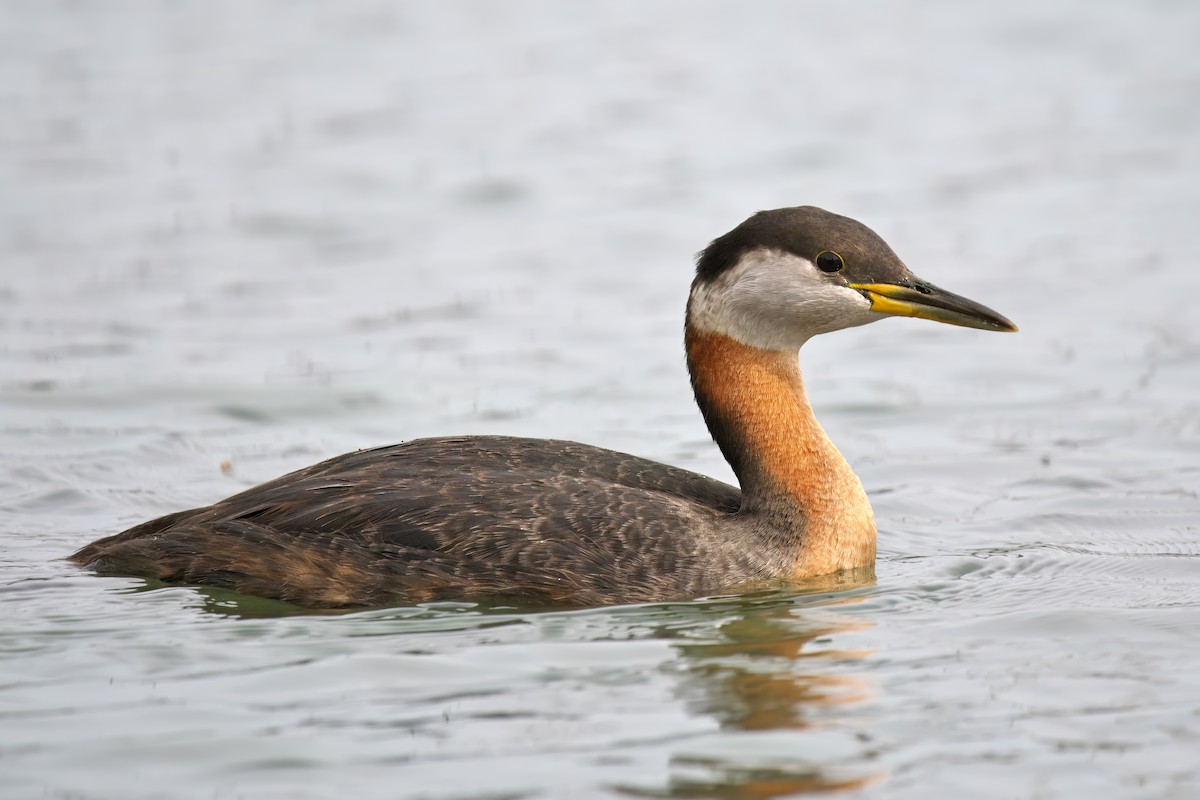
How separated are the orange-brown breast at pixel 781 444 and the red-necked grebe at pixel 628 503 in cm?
1

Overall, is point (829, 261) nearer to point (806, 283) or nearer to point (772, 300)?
point (806, 283)

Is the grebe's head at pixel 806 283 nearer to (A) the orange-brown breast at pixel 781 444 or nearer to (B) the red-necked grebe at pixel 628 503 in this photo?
(B) the red-necked grebe at pixel 628 503

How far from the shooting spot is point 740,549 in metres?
9.44

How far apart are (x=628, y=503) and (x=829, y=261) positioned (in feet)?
5.37

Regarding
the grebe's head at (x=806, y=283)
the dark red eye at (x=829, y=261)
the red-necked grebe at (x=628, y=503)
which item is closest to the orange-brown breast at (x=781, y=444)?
the red-necked grebe at (x=628, y=503)

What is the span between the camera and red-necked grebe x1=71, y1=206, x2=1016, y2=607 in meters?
9.10

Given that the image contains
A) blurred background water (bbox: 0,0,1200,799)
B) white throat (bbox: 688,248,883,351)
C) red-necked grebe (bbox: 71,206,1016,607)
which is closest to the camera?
blurred background water (bbox: 0,0,1200,799)

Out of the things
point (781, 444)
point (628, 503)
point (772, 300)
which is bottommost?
point (628, 503)

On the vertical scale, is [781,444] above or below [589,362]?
below

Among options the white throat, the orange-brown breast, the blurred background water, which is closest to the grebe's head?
the white throat

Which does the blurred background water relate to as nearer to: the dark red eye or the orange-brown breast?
the orange-brown breast

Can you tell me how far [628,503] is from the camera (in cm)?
938

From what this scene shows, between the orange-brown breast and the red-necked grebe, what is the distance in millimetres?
10

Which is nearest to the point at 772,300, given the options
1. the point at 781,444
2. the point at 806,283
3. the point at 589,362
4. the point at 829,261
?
the point at 806,283
